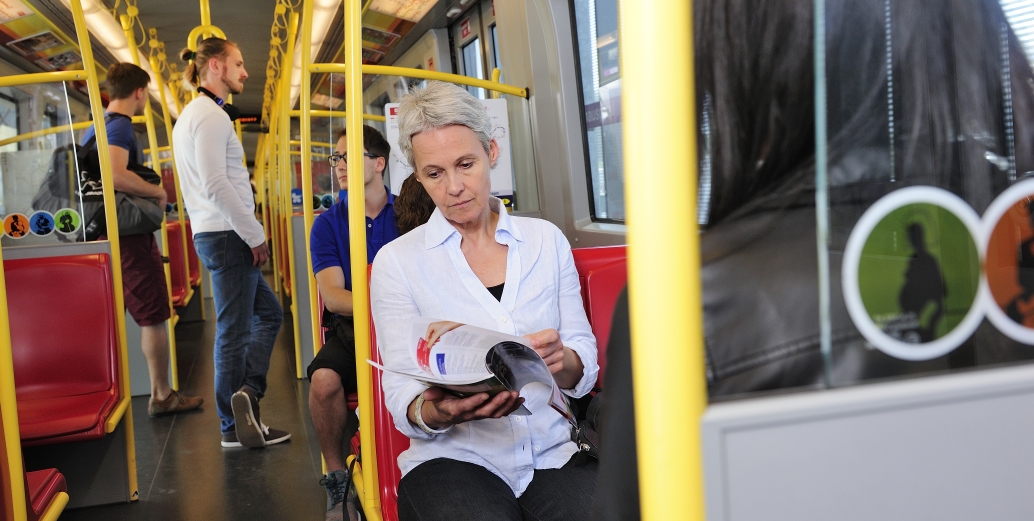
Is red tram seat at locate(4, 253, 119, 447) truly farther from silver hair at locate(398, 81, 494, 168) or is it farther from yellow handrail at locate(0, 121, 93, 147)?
silver hair at locate(398, 81, 494, 168)

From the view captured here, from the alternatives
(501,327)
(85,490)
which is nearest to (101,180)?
(85,490)

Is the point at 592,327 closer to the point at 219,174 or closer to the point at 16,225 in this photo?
the point at 219,174

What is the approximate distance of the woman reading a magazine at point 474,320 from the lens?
1.58 meters

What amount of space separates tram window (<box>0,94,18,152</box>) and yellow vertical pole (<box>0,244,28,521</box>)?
75.7 inches

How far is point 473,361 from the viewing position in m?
1.41

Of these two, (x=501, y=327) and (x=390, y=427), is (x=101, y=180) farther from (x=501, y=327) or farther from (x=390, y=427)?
(x=501, y=327)

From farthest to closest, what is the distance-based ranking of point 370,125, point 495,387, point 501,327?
point 370,125
point 501,327
point 495,387

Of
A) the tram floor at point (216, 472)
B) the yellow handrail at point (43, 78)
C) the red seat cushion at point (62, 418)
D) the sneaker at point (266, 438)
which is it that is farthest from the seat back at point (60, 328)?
the sneaker at point (266, 438)

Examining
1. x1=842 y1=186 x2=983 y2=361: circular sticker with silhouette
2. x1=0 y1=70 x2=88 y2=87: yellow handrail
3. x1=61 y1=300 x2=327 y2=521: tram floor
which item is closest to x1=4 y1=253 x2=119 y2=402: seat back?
x1=61 y1=300 x2=327 y2=521: tram floor

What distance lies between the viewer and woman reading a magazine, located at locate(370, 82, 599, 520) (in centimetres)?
158

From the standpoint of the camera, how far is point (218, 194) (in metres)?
3.88

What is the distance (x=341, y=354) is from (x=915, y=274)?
8.37 feet

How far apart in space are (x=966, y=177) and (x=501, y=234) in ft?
4.17

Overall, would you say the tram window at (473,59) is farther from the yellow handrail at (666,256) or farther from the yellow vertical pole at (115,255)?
the yellow handrail at (666,256)
